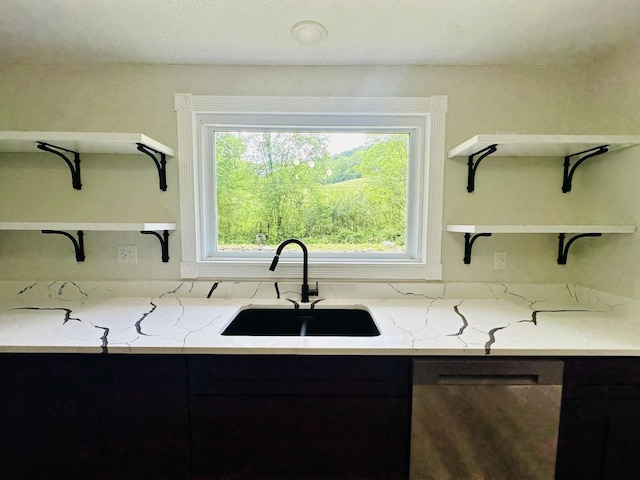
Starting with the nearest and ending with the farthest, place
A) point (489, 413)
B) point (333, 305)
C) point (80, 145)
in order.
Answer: point (489, 413)
point (80, 145)
point (333, 305)

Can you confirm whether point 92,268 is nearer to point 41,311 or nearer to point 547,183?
point 41,311

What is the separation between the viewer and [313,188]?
1.66 m

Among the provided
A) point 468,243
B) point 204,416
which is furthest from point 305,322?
point 468,243

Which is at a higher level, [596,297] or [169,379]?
[596,297]

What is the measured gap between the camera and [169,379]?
1.03 m

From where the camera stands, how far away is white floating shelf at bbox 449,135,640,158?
1.24m

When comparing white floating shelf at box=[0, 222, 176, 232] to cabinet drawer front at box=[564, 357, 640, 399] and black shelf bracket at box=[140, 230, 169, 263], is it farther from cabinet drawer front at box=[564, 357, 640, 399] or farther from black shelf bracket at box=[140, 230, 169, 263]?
cabinet drawer front at box=[564, 357, 640, 399]

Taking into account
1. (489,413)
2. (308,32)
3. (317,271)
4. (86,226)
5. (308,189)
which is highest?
(308,32)

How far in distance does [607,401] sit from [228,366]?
1.36m

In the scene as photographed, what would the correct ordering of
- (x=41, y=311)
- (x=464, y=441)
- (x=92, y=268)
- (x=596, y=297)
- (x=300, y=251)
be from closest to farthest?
(x=464, y=441) → (x=41, y=311) → (x=596, y=297) → (x=92, y=268) → (x=300, y=251)

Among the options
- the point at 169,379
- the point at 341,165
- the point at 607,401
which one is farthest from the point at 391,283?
the point at 169,379

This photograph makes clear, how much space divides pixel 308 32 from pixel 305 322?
1367 mm

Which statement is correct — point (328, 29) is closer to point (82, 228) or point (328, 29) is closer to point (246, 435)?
point (82, 228)

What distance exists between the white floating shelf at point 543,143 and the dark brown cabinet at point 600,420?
0.89m
